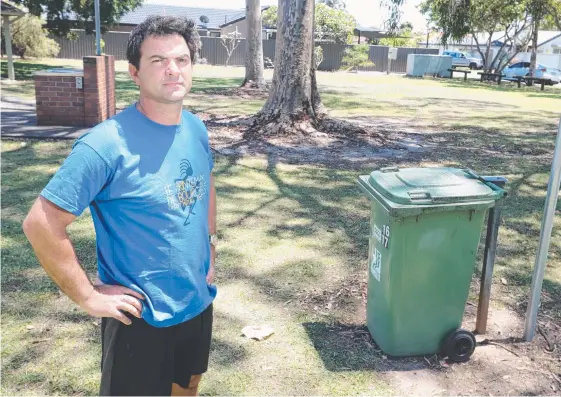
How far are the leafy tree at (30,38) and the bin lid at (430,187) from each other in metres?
28.3

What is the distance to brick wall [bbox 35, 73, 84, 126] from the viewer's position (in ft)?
33.2

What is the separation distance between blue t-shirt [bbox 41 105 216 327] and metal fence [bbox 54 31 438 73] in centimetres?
3648

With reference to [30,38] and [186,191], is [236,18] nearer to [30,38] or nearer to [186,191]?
[30,38]

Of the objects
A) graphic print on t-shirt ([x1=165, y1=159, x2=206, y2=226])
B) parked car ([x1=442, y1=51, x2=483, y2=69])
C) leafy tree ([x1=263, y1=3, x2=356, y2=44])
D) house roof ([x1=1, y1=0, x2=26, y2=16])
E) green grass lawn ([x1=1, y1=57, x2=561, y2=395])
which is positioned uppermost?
leafy tree ([x1=263, y1=3, x2=356, y2=44])

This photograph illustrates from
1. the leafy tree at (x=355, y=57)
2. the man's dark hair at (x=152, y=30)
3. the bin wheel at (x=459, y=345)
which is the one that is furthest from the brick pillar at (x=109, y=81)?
the leafy tree at (x=355, y=57)

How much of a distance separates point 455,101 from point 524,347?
16.7m

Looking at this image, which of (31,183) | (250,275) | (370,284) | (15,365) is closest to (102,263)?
(15,365)

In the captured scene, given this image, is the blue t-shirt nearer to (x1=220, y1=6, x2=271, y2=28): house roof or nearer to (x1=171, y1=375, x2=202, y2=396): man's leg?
(x1=171, y1=375, x2=202, y2=396): man's leg

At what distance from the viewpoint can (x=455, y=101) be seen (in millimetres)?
19203

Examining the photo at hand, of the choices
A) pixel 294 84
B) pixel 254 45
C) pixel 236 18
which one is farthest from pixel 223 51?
pixel 294 84

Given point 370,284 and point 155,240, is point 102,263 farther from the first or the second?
point 370,284

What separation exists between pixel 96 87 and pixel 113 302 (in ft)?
29.0

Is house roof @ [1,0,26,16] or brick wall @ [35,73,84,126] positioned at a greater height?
house roof @ [1,0,26,16]

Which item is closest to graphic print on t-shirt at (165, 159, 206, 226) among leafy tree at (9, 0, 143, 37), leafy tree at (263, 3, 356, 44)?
leafy tree at (9, 0, 143, 37)
